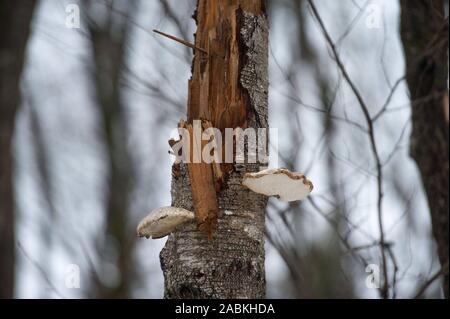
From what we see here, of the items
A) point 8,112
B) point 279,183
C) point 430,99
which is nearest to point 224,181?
point 279,183

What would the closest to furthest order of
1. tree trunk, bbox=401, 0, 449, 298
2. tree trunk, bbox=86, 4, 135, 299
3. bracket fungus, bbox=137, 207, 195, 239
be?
1. bracket fungus, bbox=137, 207, 195, 239
2. tree trunk, bbox=401, 0, 449, 298
3. tree trunk, bbox=86, 4, 135, 299

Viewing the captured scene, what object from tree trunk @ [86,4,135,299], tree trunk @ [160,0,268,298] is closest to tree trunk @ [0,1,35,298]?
tree trunk @ [160,0,268,298]

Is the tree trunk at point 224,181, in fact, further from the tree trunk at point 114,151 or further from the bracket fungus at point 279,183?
the tree trunk at point 114,151

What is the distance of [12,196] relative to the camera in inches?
171

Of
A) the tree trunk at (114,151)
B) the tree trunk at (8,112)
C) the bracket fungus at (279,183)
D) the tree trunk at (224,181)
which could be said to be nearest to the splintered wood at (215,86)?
the tree trunk at (224,181)

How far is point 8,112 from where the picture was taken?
14.3 ft

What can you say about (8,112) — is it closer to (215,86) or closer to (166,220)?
(215,86)

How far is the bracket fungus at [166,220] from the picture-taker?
8.42 ft

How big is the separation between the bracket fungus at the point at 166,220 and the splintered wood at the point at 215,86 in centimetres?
5

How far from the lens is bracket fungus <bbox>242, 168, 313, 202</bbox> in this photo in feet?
8.55

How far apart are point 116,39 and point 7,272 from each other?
4286 millimetres

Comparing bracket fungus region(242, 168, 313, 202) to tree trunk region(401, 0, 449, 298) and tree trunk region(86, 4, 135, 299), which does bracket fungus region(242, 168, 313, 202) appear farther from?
tree trunk region(86, 4, 135, 299)

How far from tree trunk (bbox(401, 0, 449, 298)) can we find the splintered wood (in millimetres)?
2305

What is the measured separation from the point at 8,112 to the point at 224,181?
2174 mm
